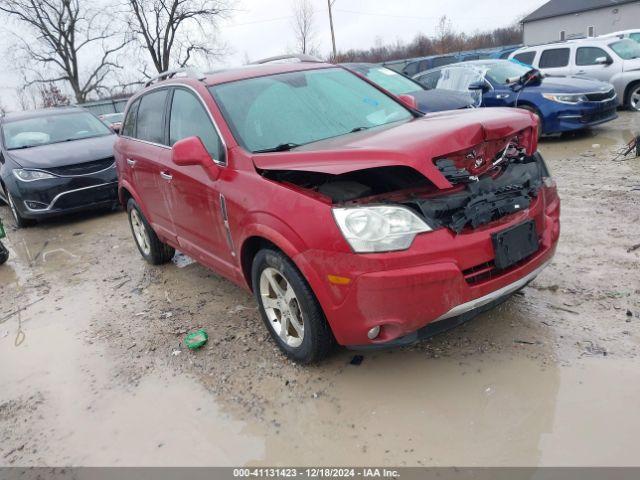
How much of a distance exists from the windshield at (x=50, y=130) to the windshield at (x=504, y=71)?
7264 millimetres

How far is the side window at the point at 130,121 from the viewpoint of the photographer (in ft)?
16.2

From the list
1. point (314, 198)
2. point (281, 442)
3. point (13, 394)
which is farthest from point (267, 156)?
point (13, 394)

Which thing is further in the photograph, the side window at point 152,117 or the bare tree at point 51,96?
the bare tree at point 51,96

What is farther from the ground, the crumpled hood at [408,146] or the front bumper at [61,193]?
the crumpled hood at [408,146]

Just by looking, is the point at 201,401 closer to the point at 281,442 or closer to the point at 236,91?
the point at 281,442

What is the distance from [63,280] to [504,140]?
4.68m

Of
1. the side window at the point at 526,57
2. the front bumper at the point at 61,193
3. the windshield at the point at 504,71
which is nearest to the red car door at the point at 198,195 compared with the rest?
the front bumper at the point at 61,193

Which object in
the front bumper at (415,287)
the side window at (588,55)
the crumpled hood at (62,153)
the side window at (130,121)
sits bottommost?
the front bumper at (415,287)

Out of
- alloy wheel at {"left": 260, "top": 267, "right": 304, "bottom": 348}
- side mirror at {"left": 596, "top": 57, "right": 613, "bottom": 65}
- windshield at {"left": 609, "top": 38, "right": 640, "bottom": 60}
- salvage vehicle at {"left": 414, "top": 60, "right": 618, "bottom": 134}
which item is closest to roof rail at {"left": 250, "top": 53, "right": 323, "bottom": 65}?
alloy wheel at {"left": 260, "top": 267, "right": 304, "bottom": 348}

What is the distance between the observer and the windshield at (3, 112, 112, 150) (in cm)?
796

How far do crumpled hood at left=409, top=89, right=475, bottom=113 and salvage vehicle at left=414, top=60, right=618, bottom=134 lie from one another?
832mm

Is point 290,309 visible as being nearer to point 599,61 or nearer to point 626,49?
point 599,61

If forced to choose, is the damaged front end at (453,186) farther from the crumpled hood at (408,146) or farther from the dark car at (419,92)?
the dark car at (419,92)

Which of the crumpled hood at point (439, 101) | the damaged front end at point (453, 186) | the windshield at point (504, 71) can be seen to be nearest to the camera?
the damaged front end at point (453, 186)
